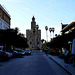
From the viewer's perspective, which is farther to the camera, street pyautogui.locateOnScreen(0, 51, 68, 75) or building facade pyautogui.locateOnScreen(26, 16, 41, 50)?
building facade pyautogui.locateOnScreen(26, 16, 41, 50)

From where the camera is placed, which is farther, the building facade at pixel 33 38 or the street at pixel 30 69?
the building facade at pixel 33 38

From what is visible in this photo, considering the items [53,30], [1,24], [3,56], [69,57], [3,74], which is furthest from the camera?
[53,30]

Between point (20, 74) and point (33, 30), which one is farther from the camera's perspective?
point (33, 30)

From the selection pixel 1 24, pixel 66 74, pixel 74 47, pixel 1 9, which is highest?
pixel 1 9

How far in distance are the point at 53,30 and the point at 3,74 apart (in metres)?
98.9

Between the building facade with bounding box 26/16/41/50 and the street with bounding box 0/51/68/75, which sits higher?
the building facade with bounding box 26/16/41/50

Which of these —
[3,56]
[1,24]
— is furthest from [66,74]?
[1,24]

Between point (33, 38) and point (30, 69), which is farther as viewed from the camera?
point (33, 38)

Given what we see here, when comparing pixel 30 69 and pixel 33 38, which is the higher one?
pixel 33 38

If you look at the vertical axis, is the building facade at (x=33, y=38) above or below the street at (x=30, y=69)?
above

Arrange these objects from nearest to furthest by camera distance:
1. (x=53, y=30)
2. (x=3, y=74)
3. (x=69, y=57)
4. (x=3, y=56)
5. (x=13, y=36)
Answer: (x=3, y=74) → (x=69, y=57) → (x=3, y=56) → (x=13, y=36) → (x=53, y=30)

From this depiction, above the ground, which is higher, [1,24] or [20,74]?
[1,24]

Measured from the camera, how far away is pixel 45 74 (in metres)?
11.4

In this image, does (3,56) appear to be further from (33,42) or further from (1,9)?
(33,42)
